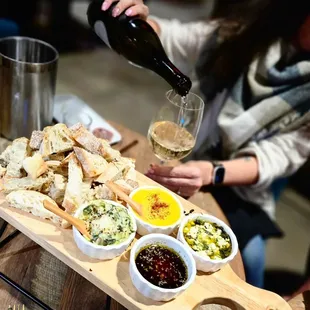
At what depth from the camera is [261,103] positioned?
1.34 metres

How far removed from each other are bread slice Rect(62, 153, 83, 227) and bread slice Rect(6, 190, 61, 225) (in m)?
0.03

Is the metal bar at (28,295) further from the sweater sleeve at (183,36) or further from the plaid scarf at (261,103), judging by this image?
the sweater sleeve at (183,36)

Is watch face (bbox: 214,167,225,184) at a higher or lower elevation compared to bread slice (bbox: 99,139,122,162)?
lower

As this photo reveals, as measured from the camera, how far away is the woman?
1.30 meters

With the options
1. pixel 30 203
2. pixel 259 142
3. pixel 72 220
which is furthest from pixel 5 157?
pixel 259 142

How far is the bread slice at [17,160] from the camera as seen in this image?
84 cm

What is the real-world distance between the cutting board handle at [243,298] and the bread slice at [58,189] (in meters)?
0.33

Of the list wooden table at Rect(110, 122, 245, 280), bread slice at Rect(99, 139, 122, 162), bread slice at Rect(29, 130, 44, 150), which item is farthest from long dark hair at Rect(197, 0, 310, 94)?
bread slice at Rect(29, 130, 44, 150)

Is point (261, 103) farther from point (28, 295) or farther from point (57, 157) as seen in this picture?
point (28, 295)

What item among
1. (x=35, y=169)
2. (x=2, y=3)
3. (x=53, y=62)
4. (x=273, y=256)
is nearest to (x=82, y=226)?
(x=35, y=169)

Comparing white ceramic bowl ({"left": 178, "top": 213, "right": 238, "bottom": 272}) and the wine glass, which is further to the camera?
the wine glass

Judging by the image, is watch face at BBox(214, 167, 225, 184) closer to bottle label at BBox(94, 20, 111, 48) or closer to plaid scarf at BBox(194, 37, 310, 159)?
plaid scarf at BBox(194, 37, 310, 159)

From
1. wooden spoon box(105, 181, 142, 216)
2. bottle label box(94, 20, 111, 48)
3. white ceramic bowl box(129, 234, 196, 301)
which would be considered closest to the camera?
white ceramic bowl box(129, 234, 196, 301)

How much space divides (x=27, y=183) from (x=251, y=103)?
33.5 inches
